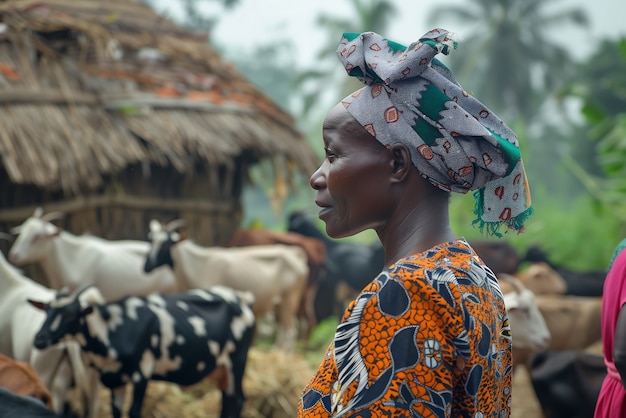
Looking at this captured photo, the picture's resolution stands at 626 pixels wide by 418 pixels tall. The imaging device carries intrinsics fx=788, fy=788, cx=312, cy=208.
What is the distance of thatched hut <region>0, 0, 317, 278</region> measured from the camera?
300 inches

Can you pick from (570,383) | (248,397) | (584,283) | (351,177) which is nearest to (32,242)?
(248,397)

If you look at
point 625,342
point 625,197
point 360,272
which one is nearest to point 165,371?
point 625,342

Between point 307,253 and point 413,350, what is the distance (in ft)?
27.5

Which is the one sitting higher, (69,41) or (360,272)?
(69,41)

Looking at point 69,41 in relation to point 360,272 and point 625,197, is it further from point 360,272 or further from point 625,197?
point 625,197

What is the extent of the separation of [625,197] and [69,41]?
27.9 feet

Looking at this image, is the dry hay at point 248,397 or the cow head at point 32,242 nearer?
the dry hay at point 248,397

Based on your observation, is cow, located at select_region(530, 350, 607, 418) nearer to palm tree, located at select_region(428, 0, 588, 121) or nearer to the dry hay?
the dry hay

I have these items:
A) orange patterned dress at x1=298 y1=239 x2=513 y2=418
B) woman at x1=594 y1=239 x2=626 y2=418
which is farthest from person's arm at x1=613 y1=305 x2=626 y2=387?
→ orange patterned dress at x1=298 y1=239 x2=513 y2=418

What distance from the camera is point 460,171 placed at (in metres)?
1.93

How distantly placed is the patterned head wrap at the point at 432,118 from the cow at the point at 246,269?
5076mm

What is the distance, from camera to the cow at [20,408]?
354cm

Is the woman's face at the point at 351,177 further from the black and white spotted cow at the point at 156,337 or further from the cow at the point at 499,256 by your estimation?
the cow at the point at 499,256

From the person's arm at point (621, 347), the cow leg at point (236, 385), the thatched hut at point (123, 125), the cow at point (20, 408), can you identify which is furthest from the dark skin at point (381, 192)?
the thatched hut at point (123, 125)
